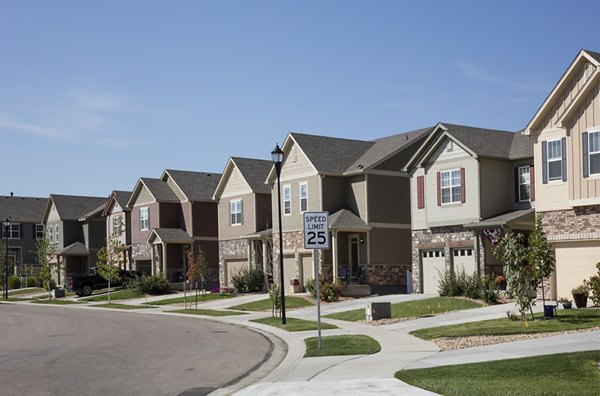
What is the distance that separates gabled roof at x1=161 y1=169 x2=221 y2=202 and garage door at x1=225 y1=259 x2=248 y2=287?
19.7 ft

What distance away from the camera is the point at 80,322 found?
31172mm

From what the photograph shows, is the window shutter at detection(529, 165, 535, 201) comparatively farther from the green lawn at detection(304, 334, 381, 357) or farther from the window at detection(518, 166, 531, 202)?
the green lawn at detection(304, 334, 381, 357)

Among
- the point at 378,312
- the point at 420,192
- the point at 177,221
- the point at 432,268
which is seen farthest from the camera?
the point at 177,221

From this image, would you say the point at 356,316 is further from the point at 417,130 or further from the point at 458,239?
the point at 417,130

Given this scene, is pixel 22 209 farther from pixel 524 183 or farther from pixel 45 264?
pixel 524 183

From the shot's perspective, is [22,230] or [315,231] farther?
[22,230]

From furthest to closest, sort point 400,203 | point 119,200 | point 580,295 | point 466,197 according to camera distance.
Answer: point 119,200, point 400,203, point 466,197, point 580,295

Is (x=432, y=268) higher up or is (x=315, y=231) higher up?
(x=315, y=231)

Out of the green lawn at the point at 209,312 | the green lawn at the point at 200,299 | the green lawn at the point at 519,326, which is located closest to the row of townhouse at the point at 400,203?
the green lawn at the point at 200,299

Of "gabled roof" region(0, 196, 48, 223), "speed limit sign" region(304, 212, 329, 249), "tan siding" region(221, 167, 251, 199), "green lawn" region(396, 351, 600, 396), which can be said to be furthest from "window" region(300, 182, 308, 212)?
"gabled roof" region(0, 196, 48, 223)

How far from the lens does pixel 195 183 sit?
58875 millimetres

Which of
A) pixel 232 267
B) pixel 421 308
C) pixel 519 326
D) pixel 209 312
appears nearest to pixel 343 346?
pixel 519 326

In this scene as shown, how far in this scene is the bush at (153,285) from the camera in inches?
2073

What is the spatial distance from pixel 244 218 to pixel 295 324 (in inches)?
930
